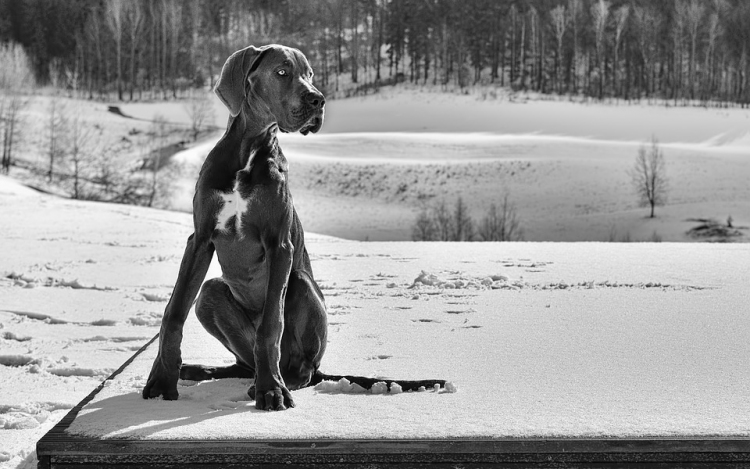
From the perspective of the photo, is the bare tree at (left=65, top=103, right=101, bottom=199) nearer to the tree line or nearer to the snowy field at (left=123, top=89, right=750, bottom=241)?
the snowy field at (left=123, top=89, right=750, bottom=241)

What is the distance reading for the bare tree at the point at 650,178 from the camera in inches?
1501

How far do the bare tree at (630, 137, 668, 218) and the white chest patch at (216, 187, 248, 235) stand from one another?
3525 cm

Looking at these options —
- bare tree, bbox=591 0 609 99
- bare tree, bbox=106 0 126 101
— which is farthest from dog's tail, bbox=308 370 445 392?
bare tree, bbox=591 0 609 99

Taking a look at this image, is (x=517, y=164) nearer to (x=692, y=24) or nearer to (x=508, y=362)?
(x=692, y=24)

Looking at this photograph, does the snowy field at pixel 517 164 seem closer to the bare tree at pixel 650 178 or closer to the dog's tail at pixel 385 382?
the bare tree at pixel 650 178

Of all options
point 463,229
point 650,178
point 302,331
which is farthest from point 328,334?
point 650,178

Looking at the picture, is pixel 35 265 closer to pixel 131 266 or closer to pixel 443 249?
pixel 131 266

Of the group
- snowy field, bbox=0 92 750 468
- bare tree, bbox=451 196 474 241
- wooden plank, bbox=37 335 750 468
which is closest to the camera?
wooden plank, bbox=37 335 750 468

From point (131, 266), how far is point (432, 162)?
34424mm

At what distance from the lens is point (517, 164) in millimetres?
43719

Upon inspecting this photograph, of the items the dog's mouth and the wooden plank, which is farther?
the dog's mouth

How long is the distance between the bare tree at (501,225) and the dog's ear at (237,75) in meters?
27.8

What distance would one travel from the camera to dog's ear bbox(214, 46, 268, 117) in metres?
3.02

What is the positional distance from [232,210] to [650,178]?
39.0 meters
